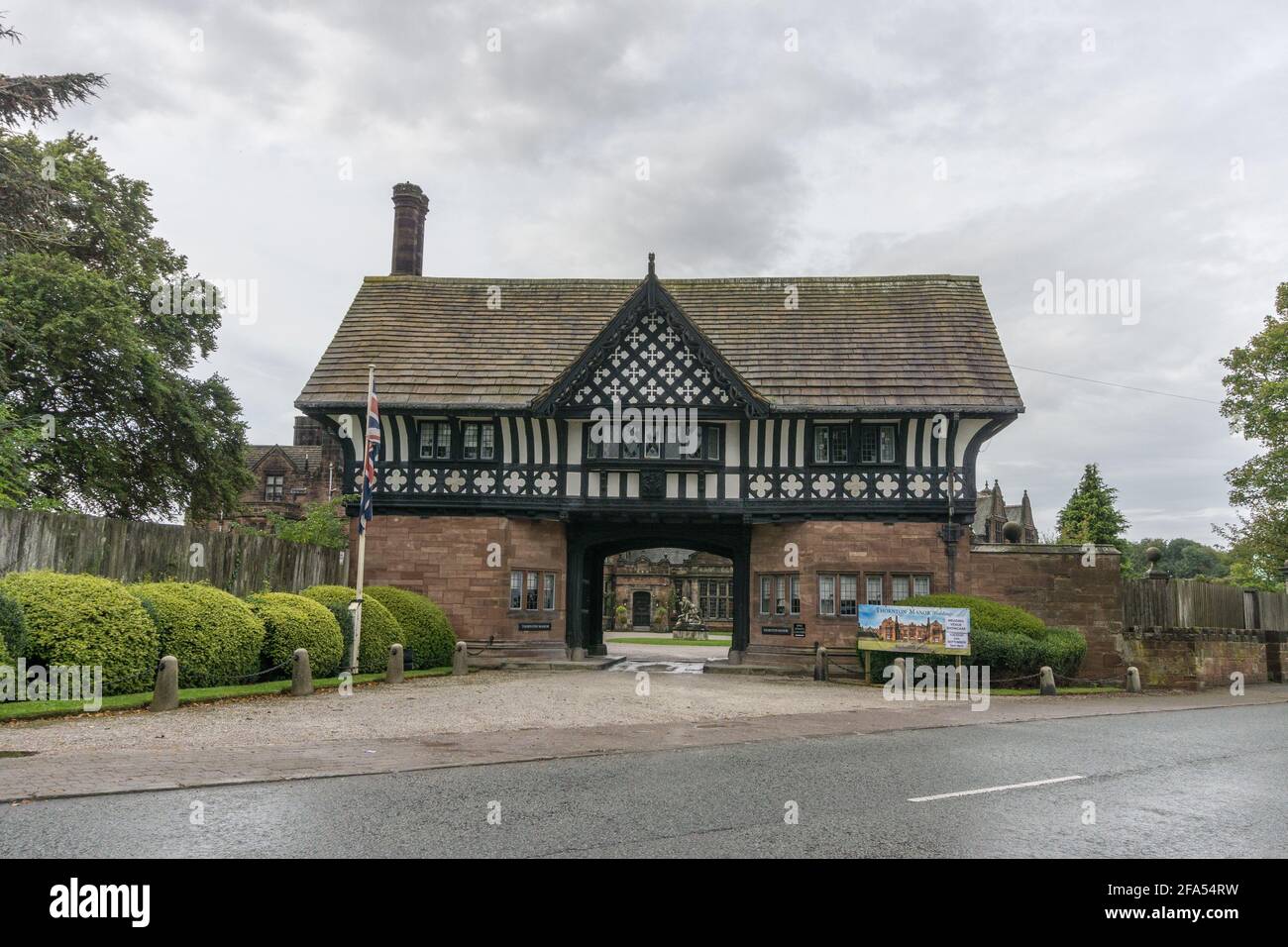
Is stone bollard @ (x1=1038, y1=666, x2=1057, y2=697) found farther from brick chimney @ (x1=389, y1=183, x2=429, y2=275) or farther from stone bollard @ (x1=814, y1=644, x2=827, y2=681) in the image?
brick chimney @ (x1=389, y1=183, x2=429, y2=275)

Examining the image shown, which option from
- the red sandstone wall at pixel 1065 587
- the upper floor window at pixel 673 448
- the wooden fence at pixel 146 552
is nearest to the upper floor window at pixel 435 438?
the upper floor window at pixel 673 448

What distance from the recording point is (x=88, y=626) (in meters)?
12.5

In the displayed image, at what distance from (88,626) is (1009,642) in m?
17.2

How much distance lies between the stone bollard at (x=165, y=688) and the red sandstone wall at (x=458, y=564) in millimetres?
12244

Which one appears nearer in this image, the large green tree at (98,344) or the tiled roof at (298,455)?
the large green tree at (98,344)

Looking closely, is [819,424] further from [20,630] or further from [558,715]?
[20,630]

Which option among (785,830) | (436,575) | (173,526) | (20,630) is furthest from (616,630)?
(785,830)

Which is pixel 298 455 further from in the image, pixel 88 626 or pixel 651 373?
pixel 88 626

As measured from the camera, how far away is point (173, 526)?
1675 centimetres

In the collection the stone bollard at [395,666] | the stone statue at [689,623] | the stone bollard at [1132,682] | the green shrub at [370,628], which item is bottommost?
the stone statue at [689,623]

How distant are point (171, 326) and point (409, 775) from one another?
25301 mm

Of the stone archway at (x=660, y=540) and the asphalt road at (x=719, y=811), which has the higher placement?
the stone archway at (x=660, y=540)

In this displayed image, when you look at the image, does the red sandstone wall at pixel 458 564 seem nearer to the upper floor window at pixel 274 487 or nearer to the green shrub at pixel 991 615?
the green shrub at pixel 991 615

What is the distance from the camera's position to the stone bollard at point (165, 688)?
12484mm
